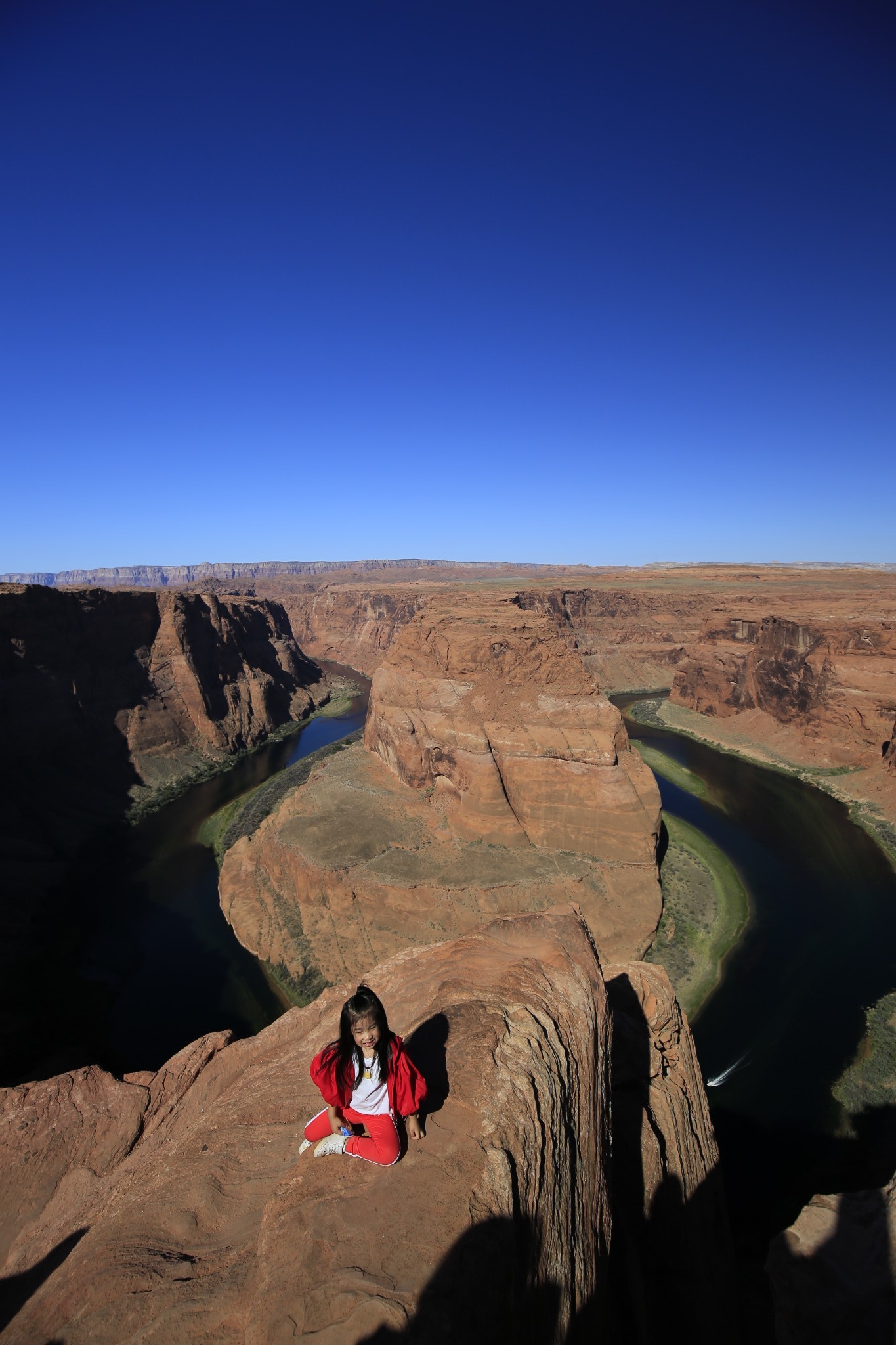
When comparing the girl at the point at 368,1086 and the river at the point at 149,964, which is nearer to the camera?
the girl at the point at 368,1086

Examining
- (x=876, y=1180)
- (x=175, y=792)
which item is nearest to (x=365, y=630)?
(x=175, y=792)

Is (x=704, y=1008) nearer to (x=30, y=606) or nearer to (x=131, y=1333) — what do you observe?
(x=131, y=1333)

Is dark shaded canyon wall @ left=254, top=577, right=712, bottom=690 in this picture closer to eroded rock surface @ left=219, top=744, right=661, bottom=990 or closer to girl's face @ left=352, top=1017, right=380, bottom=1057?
eroded rock surface @ left=219, top=744, right=661, bottom=990

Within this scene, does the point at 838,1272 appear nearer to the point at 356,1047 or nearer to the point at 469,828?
the point at 356,1047

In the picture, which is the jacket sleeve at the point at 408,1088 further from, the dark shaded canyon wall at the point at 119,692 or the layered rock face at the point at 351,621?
the layered rock face at the point at 351,621

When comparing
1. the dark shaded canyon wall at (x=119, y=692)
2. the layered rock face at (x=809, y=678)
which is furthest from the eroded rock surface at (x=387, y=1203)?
the layered rock face at (x=809, y=678)

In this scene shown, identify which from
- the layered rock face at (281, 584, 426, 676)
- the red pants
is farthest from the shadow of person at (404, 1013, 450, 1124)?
the layered rock face at (281, 584, 426, 676)

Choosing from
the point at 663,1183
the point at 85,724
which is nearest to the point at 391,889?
the point at 663,1183
